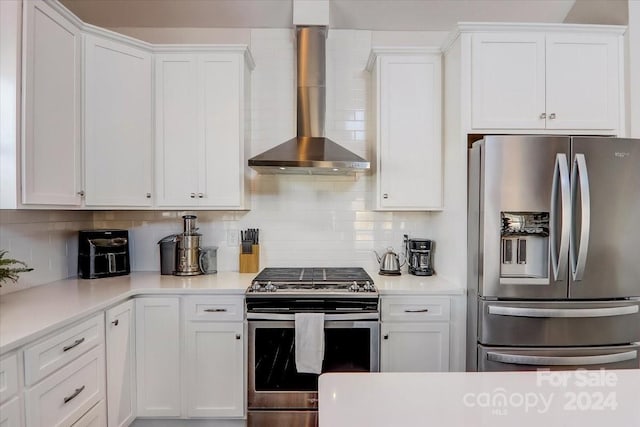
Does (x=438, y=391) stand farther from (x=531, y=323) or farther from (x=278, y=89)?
(x=278, y=89)

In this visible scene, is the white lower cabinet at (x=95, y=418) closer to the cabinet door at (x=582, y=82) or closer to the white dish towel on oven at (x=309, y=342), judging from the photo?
the white dish towel on oven at (x=309, y=342)

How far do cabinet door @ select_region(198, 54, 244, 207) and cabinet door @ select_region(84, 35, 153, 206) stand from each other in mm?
367

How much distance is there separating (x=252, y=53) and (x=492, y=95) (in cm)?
180

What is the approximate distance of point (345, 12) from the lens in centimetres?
285

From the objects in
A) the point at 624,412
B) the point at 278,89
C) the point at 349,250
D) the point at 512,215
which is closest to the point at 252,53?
the point at 278,89

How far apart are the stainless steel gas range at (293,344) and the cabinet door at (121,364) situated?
27.5 inches

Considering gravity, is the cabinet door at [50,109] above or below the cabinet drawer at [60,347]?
above

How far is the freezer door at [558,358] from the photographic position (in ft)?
6.79

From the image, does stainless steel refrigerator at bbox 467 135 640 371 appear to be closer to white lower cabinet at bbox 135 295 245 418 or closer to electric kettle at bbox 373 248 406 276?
electric kettle at bbox 373 248 406 276

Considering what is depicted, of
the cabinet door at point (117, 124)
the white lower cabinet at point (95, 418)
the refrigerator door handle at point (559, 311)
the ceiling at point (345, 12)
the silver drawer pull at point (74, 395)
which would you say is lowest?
the white lower cabinet at point (95, 418)

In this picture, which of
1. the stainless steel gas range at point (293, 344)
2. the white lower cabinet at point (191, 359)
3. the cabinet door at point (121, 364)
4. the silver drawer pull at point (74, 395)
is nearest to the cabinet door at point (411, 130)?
the stainless steel gas range at point (293, 344)

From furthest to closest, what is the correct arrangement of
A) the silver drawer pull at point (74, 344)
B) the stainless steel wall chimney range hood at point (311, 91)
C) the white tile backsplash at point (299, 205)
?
the white tile backsplash at point (299, 205), the stainless steel wall chimney range hood at point (311, 91), the silver drawer pull at point (74, 344)

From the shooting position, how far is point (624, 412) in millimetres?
937

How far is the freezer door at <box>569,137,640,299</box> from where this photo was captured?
203 centimetres
